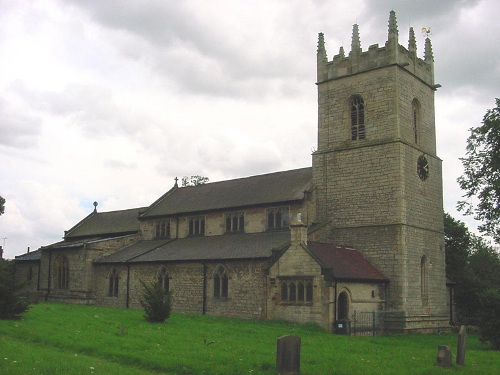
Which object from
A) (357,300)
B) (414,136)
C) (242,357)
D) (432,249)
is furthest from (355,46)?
(242,357)

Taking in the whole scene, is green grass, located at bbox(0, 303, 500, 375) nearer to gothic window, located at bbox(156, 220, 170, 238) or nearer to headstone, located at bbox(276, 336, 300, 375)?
headstone, located at bbox(276, 336, 300, 375)

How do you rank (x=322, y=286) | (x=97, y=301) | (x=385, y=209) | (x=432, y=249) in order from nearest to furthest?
1. (x=322, y=286)
2. (x=385, y=209)
3. (x=432, y=249)
4. (x=97, y=301)

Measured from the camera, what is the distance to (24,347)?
18984 mm

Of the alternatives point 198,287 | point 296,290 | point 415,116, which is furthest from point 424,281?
point 198,287

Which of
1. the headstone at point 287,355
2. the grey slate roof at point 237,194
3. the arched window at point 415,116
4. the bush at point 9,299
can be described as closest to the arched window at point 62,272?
the grey slate roof at point 237,194

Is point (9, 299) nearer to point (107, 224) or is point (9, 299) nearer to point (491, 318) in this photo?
point (491, 318)

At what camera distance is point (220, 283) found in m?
37.8

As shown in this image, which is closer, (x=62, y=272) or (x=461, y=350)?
(x=461, y=350)

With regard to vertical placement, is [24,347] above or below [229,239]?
below

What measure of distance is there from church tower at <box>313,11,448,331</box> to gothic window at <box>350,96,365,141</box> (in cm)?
7

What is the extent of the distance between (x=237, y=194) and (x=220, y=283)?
9.38 metres

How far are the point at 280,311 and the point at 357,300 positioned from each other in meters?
4.37

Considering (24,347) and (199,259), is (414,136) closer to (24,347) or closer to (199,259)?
(199,259)

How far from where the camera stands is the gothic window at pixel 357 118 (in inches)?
1556
